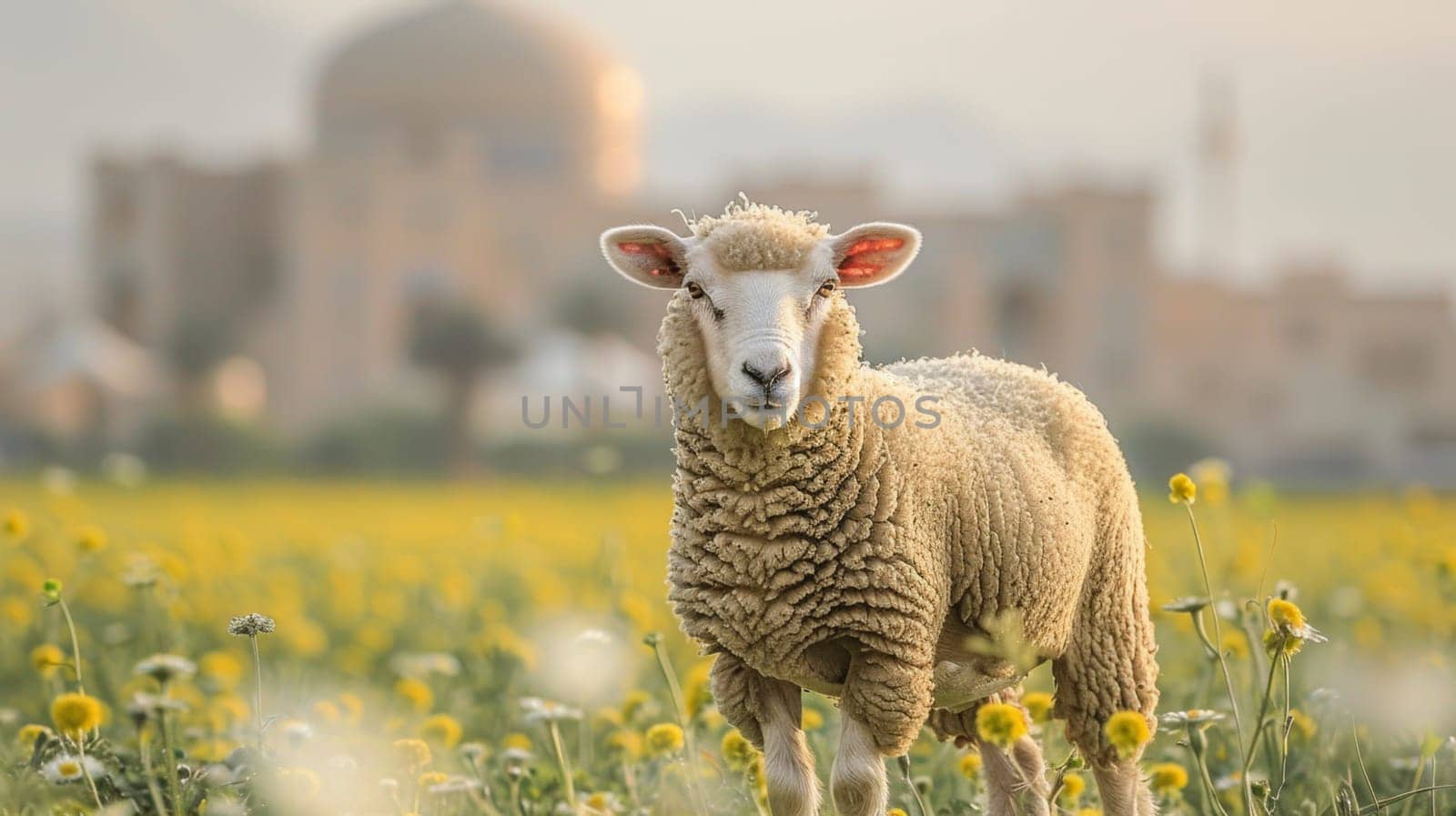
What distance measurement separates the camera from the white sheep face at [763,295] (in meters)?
2.88

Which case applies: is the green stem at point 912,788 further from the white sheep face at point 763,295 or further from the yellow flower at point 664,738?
the white sheep face at point 763,295

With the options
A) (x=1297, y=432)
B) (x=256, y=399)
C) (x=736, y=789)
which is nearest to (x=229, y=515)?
(x=736, y=789)

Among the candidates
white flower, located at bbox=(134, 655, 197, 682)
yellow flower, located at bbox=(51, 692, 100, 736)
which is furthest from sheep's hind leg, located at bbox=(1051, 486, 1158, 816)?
yellow flower, located at bbox=(51, 692, 100, 736)

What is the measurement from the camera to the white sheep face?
288cm

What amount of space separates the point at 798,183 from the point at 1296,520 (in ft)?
81.6

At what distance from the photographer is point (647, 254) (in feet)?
10.6

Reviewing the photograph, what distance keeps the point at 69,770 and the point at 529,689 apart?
6.92ft

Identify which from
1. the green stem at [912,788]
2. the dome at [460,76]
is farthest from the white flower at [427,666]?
the dome at [460,76]

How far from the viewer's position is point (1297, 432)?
44.4 meters

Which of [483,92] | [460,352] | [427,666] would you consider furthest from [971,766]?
[483,92]

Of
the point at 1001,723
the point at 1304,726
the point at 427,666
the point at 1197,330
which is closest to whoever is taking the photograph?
the point at 1001,723

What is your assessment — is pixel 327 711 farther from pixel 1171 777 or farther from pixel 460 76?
pixel 460 76

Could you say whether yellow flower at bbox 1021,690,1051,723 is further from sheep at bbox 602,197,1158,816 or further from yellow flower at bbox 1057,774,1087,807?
sheep at bbox 602,197,1158,816

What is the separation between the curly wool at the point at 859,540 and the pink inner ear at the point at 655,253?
0.12 meters
